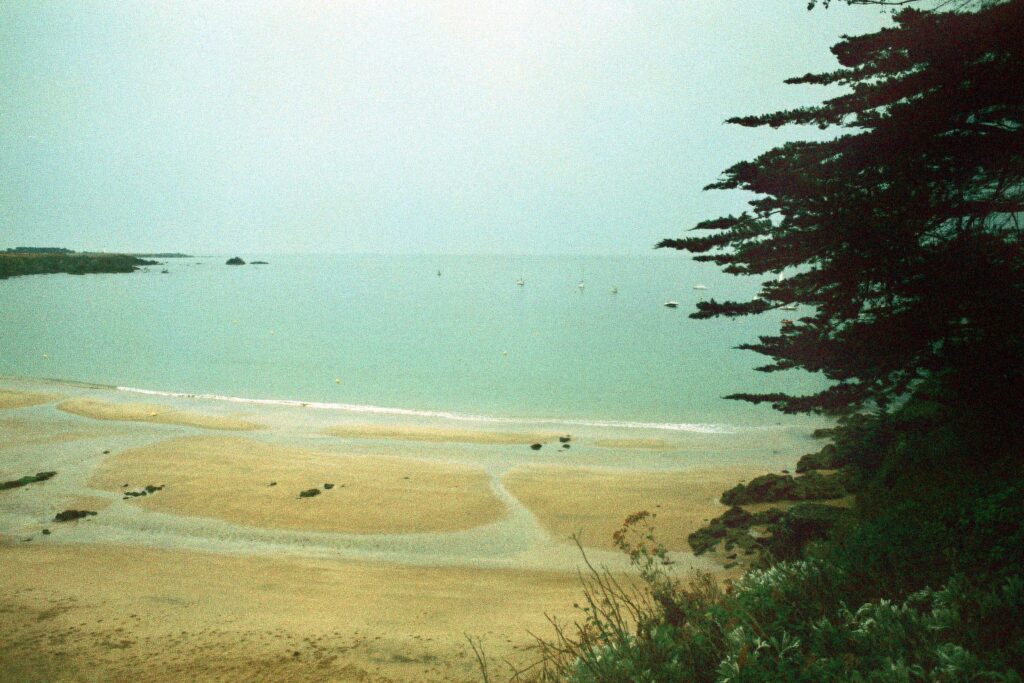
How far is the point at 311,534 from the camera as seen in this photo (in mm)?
13875

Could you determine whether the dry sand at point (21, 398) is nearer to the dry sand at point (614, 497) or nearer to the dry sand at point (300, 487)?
the dry sand at point (300, 487)

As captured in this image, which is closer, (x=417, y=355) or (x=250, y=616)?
(x=250, y=616)

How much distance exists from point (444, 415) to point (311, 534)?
15617mm

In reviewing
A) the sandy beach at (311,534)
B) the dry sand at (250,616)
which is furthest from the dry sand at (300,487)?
the dry sand at (250,616)

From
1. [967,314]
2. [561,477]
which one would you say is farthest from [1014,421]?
[561,477]

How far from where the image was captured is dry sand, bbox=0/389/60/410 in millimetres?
28183

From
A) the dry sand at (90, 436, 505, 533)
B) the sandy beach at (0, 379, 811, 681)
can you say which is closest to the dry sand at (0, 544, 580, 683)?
the sandy beach at (0, 379, 811, 681)

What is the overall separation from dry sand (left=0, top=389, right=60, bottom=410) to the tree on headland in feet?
102

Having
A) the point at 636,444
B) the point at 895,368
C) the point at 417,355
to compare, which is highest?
the point at 895,368

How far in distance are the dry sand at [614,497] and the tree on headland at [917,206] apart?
644 cm

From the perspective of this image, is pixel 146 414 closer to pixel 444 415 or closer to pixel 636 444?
pixel 444 415

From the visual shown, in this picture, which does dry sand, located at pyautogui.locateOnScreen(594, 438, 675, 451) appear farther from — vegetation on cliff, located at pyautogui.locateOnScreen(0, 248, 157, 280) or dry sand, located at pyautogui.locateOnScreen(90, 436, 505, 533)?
vegetation on cliff, located at pyautogui.locateOnScreen(0, 248, 157, 280)

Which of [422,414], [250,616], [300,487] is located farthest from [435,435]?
[250,616]

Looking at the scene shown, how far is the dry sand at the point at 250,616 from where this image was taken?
7727 mm
